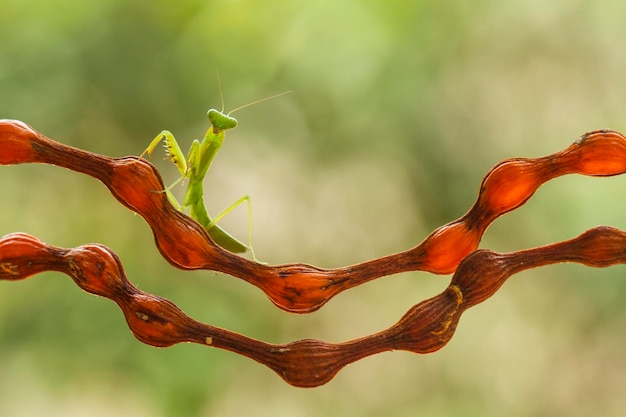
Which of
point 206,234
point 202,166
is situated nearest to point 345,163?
point 202,166

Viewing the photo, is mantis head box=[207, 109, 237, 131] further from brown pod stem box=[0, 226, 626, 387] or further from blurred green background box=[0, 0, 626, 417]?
blurred green background box=[0, 0, 626, 417]

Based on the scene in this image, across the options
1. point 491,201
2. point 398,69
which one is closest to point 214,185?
point 398,69

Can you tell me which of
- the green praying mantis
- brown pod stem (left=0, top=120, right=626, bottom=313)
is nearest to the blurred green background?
the green praying mantis

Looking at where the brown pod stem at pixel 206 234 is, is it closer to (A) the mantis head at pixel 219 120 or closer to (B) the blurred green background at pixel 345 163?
(A) the mantis head at pixel 219 120

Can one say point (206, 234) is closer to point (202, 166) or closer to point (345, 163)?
point (202, 166)

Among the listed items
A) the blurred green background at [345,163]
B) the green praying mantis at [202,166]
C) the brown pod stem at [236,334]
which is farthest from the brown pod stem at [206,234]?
the blurred green background at [345,163]

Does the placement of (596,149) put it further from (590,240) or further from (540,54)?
(540,54)
